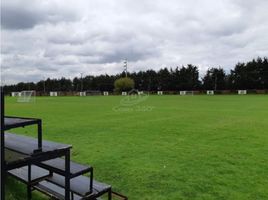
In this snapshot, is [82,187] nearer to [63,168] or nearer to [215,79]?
[63,168]

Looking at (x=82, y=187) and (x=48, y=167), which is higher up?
(x=48, y=167)

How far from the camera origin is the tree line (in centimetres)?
7794

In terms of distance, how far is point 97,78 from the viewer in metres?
101

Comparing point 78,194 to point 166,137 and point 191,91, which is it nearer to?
point 166,137

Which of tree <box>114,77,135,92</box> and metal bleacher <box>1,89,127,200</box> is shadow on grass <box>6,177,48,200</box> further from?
tree <box>114,77,135,92</box>

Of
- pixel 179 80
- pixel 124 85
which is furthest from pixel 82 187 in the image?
pixel 179 80

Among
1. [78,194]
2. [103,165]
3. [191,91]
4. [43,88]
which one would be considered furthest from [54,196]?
[43,88]

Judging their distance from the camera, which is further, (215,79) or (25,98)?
(215,79)

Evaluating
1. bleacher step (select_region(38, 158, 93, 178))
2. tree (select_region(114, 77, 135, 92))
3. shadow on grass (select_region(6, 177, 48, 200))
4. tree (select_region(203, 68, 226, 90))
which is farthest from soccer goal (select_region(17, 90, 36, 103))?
tree (select_region(203, 68, 226, 90))

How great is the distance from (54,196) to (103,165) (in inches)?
87.0

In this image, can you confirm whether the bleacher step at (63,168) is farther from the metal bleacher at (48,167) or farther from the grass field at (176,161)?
the grass field at (176,161)

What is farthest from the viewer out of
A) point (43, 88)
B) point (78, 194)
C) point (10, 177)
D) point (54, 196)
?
point (43, 88)

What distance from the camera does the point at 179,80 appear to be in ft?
297

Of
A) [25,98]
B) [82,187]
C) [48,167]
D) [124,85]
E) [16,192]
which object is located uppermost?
[124,85]
